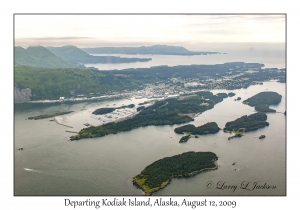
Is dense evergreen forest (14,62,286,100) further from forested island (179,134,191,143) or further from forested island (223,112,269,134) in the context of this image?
forested island (179,134,191,143)

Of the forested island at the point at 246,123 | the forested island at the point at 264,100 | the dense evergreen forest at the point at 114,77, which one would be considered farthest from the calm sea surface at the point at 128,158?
the dense evergreen forest at the point at 114,77

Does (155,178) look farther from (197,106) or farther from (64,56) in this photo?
(64,56)

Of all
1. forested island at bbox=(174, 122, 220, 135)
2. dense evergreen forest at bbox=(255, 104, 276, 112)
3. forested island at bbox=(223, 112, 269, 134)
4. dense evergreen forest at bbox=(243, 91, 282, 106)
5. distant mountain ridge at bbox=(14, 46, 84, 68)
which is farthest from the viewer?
distant mountain ridge at bbox=(14, 46, 84, 68)

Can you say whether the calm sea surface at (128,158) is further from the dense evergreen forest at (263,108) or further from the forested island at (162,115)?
the dense evergreen forest at (263,108)

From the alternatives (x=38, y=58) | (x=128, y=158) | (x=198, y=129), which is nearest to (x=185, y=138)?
(x=198, y=129)

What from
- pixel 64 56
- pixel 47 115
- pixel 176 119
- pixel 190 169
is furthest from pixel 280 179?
pixel 64 56

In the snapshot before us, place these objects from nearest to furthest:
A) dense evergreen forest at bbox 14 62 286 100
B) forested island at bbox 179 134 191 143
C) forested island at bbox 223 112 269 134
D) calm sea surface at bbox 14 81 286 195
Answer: calm sea surface at bbox 14 81 286 195 → forested island at bbox 179 134 191 143 → forested island at bbox 223 112 269 134 → dense evergreen forest at bbox 14 62 286 100

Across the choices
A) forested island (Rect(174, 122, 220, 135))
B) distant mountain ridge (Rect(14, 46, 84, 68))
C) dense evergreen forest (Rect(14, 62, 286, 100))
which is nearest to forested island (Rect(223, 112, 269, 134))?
forested island (Rect(174, 122, 220, 135))
